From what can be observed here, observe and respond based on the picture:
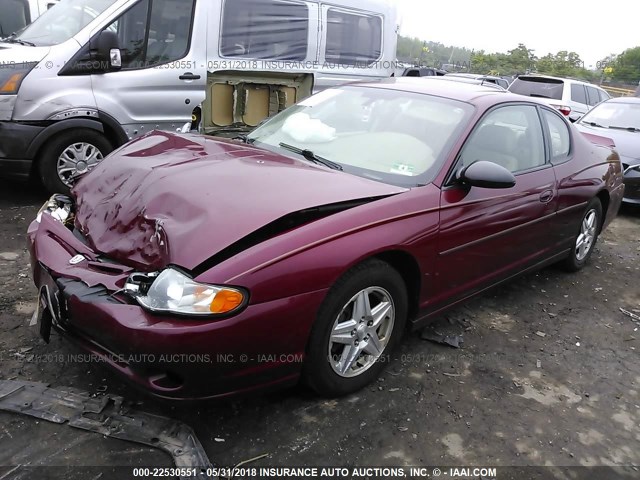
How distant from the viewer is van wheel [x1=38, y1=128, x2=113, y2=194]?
16.5 feet

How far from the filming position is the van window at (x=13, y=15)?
27.5 feet

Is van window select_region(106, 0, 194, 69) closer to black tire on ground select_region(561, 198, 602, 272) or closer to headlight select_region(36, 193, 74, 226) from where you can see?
headlight select_region(36, 193, 74, 226)

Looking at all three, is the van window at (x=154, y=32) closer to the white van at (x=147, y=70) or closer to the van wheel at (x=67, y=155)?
the white van at (x=147, y=70)

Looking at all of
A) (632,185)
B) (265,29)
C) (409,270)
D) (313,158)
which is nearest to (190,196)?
(313,158)

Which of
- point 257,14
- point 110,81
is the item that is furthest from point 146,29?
point 257,14

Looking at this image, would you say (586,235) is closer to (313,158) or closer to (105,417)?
(313,158)

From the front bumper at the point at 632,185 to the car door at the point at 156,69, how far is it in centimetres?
519

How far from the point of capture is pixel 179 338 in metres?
2.05

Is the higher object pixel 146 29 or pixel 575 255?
pixel 146 29

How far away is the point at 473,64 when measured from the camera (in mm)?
44719

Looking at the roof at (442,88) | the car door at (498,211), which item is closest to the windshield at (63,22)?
the roof at (442,88)

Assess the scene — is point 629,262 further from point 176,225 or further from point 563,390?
point 176,225

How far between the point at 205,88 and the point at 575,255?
4119mm

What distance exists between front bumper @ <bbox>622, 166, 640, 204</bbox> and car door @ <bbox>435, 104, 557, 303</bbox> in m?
3.44
